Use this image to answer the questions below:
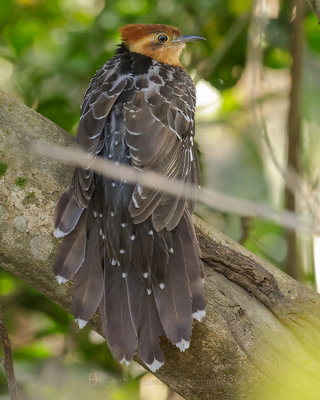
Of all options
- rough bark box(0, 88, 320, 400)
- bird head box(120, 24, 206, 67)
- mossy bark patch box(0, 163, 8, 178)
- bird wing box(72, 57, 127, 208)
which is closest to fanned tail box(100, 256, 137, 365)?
rough bark box(0, 88, 320, 400)

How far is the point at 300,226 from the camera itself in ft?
6.04

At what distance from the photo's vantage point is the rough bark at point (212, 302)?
2.87 metres

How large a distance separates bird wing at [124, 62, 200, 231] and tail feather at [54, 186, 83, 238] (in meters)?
0.27

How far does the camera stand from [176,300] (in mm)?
2932

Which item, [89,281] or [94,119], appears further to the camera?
[94,119]

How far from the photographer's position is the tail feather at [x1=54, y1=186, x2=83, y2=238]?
9.59 ft

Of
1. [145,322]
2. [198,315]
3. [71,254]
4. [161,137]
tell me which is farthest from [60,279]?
[161,137]

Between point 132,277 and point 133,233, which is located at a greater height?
point 133,233

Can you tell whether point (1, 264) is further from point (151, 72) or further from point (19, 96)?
point (19, 96)

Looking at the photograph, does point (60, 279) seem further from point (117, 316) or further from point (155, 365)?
point (155, 365)

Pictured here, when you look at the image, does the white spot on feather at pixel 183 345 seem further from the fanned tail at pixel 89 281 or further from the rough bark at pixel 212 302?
the fanned tail at pixel 89 281

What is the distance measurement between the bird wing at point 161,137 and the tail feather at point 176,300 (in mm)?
172

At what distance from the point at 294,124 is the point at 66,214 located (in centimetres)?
218

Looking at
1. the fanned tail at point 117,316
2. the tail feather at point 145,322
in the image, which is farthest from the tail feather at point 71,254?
the tail feather at point 145,322
